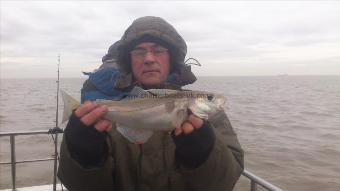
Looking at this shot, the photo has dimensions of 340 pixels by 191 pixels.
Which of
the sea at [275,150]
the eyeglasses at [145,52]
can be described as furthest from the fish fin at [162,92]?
the sea at [275,150]

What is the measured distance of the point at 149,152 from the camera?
3812 millimetres

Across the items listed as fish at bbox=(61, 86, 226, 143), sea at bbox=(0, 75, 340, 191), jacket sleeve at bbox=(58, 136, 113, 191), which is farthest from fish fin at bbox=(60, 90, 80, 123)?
sea at bbox=(0, 75, 340, 191)

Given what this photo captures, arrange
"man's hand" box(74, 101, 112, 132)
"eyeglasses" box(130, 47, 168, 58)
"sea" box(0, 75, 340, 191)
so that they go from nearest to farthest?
1. "man's hand" box(74, 101, 112, 132)
2. "eyeglasses" box(130, 47, 168, 58)
3. "sea" box(0, 75, 340, 191)

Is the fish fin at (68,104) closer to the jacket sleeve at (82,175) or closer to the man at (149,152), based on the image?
the man at (149,152)

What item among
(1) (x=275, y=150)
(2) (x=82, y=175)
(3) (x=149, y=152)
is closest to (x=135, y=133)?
(3) (x=149, y=152)

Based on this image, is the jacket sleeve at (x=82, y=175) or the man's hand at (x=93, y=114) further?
the jacket sleeve at (x=82, y=175)

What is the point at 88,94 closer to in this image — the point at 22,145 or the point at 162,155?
the point at 162,155

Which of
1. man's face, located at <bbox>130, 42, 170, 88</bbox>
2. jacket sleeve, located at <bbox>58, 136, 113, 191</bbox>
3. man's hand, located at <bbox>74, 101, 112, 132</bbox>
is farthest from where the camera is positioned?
man's face, located at <bbox>130, 42, 170, 88</bbox>

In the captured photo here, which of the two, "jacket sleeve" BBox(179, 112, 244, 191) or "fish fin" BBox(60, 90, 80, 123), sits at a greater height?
"fish fin" BBox(60, 90, 80, 123)

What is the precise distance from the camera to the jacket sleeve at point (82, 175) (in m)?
3.54

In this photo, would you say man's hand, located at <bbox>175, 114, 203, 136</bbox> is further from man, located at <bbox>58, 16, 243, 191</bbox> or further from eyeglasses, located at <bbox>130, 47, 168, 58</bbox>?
eyeglasses, located at <bbox>130, 47, 168, 58</bbox>

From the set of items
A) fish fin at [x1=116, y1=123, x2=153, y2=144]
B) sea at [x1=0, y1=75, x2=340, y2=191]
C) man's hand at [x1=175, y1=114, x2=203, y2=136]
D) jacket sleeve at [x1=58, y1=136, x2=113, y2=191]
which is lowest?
sea at [x1=0, y1=75, x2=340, y2=191]

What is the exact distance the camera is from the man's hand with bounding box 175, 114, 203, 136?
11.0 feet

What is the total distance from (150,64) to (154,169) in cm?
110
